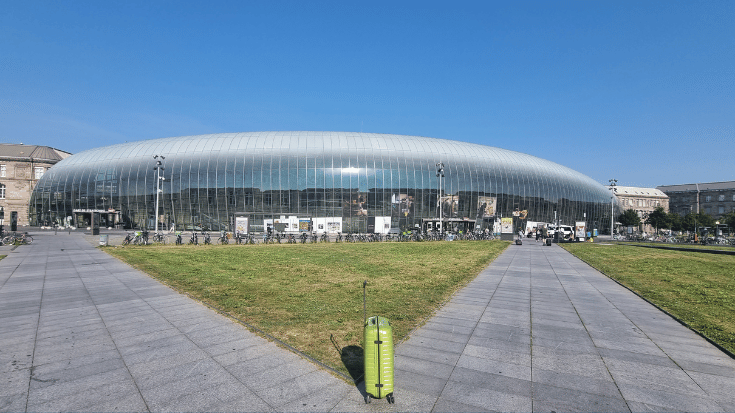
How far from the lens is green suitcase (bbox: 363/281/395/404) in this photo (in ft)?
16.0

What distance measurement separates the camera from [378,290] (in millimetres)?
13078

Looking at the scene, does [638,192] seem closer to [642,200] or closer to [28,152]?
[642,200]

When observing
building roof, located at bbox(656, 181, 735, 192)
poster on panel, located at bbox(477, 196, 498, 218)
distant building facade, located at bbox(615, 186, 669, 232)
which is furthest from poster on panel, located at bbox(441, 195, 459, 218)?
building roof, located at bbox(656, 181, 735, 192)

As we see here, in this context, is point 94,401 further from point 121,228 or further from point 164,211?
point 121,228

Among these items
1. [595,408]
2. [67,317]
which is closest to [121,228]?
[67,317]

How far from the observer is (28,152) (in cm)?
10400

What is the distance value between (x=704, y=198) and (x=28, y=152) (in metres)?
263

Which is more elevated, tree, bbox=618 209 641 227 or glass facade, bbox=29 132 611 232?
glass facade, bbox=29 132 611 232

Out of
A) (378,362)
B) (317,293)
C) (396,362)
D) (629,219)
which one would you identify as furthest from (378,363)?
(629,219)

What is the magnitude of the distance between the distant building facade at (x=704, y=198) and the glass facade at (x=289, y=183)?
132626 millimetres

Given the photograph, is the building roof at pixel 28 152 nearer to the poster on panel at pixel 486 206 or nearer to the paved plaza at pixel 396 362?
the poster on panel at pixel 486 206

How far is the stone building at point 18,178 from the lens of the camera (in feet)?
320

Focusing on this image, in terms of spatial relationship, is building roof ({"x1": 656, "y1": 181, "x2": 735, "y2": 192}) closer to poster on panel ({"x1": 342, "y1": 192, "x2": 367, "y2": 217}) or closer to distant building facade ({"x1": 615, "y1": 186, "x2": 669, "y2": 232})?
distant building facade ({"x1": 615, "y1": 186, "x2": 669, "y2": 232})

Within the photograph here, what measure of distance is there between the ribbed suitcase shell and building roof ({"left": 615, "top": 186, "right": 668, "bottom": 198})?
671 feet
